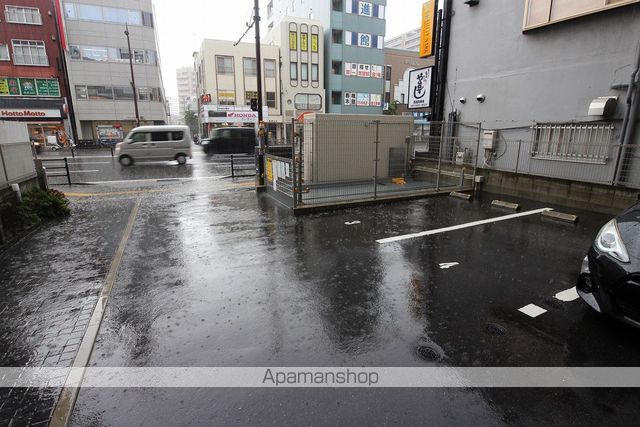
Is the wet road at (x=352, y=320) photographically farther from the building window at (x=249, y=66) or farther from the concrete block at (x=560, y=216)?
the building window at (x=249, y=66)

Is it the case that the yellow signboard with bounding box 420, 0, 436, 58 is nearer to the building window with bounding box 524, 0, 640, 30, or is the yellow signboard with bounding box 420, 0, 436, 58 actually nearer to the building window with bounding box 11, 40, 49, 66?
the building window with bounding box 524, 0, 640, 30

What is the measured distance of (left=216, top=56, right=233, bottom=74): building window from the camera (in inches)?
1457

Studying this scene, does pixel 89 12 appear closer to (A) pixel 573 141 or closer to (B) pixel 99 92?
(B) pixel 99 92

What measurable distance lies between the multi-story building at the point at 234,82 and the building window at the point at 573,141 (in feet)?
98.7

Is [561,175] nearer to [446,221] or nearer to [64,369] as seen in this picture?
[446,221]

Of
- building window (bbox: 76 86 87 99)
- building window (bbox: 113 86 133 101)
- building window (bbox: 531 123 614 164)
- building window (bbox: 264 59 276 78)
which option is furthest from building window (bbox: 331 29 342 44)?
building window (bbox: 531 123 614 164)

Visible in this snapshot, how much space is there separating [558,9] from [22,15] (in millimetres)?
43254

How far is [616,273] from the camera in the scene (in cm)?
304

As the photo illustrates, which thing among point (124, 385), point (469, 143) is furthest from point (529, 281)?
point (469, 143)

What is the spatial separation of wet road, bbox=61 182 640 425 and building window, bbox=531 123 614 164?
3.33m

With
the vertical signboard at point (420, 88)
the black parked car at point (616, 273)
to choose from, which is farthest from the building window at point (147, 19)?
the black parked car at point (616, 273)

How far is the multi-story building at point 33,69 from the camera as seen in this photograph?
1252 inches

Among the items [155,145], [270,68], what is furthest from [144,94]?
[155,145]

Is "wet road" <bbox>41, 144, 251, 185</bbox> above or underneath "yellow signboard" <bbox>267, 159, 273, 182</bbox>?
underneath
